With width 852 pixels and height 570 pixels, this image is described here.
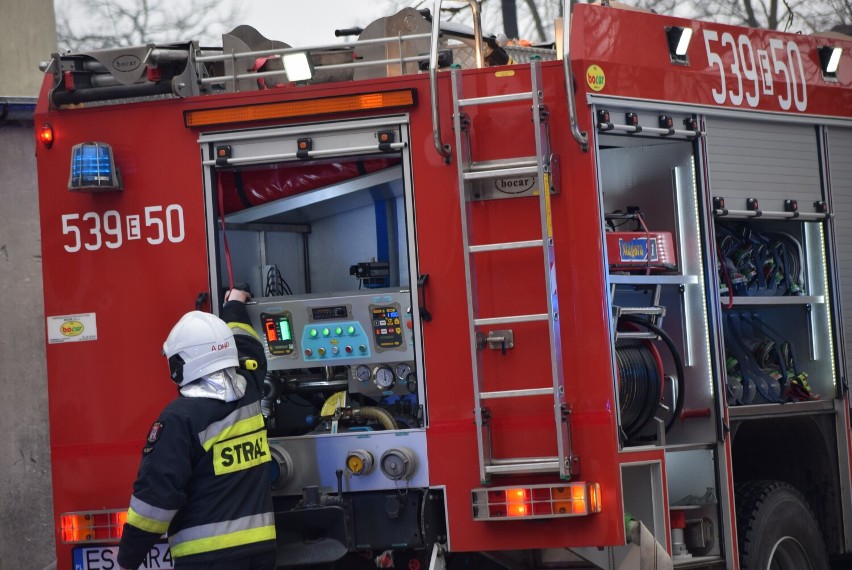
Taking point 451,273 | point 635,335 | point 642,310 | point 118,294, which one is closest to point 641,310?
point 642,310

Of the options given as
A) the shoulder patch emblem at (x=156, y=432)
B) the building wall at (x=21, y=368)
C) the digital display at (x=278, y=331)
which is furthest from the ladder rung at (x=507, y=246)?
the building wall at (x=21, y=368)

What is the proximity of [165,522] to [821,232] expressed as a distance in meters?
3.97

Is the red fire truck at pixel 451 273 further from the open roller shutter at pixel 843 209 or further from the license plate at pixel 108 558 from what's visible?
the open roller shutter at pixel 843 209

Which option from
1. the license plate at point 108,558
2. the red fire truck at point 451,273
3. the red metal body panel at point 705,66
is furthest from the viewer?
the license plate at point 108,558

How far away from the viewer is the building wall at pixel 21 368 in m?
10.2

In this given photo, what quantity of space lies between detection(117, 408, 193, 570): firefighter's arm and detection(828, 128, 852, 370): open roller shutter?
3808 mm

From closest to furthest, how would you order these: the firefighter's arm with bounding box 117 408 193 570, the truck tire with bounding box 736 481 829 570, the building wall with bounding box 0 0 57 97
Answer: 1. the firefighter's arm with bounding box 117 408 193 570
2. the truck tire with bounding box 736 481 829 570
3. the building wall with bounding box 0 0 57 97

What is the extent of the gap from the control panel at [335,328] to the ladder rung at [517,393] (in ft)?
1.52

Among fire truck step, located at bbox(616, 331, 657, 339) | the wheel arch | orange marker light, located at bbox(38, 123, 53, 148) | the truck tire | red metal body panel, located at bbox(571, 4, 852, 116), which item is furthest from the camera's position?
the wheel arch

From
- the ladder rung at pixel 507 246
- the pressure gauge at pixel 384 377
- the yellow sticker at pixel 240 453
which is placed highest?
the ladder rung at pixel 507 246

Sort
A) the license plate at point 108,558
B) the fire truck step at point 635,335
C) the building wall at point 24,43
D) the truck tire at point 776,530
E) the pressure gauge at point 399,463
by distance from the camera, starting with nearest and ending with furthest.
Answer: the pressure gauge at point 399,463 → the license plate at point 108,558 → the fire truck step at point 635,335 → the truck tire at point 776,530 → the building wall at point 24,43

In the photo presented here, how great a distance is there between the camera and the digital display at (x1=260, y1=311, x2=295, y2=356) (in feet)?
19.3

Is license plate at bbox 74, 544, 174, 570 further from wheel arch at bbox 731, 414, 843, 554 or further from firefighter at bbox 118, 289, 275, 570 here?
wheel arch at bbox 731, 414, 843, 554

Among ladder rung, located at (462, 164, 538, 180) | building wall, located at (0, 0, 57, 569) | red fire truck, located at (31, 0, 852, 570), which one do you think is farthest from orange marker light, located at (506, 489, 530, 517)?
building wall, located at (0, 0, 57, 569)
